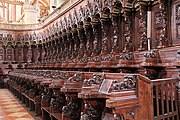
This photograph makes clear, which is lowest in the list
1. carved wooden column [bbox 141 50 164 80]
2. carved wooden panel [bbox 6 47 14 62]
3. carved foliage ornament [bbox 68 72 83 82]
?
carved foliage ornament [bbox 68 72 83 82]

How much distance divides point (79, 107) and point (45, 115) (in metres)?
1.46

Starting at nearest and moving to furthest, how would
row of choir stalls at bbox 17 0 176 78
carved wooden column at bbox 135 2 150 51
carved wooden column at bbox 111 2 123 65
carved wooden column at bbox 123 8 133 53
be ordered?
row of choir stalls at bbox 17 0 176 78 < carved wooden column at bbox 135 2 150 51 < carved wooden column at bbox 123 8 133 53 < carved wooden column at bbox 111 2 123 65

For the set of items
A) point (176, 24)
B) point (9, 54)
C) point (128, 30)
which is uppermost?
point (128, 30)

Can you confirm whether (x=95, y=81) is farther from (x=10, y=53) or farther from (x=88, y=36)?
(x=10, y=53)

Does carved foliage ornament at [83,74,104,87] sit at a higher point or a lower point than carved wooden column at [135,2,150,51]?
lower

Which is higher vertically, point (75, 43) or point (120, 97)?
point (75, 43)

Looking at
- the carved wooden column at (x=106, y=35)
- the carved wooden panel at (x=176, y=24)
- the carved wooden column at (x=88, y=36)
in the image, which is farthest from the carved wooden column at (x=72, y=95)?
the carved wooden column at (x=88, y=36)

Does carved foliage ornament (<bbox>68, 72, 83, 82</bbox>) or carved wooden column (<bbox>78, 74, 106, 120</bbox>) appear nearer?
carved wooden column (<bbox>78, 74, 106, 120</bbox>)

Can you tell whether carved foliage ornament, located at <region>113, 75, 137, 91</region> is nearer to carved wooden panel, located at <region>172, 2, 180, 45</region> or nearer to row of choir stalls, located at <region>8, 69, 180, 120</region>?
row of choir stalls, located at <region>8, 69, 180, 120</region>

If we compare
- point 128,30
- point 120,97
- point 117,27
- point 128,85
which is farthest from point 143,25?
point 120,97

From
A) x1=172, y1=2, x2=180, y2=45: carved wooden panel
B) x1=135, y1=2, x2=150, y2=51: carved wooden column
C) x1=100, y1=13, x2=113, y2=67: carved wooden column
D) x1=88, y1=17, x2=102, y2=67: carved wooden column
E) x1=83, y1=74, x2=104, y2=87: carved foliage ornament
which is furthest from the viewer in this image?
x1=88, y1=17, x2=102, y2=67: carved wooden column

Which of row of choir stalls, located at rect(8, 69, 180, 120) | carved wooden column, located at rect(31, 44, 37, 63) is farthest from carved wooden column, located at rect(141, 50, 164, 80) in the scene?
carved wooden column, located at rect(31, 44, 37, 63)

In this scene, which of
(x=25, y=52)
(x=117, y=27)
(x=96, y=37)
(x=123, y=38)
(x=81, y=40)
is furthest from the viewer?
(x=25, y=52)

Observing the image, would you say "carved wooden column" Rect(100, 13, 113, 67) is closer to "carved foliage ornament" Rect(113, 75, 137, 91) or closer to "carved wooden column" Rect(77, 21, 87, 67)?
"carved wooden column" Rect(77, 21, 87, 67)
